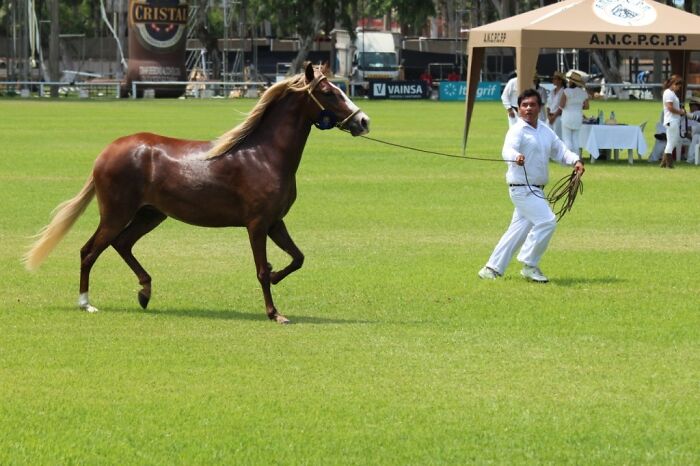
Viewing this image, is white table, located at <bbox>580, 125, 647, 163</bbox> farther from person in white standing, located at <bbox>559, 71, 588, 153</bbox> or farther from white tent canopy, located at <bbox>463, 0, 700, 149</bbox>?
white tent canopy, located at <bbox>463, 0, 700, 149</bbox>

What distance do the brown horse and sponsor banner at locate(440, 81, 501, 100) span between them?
5799 centimetres

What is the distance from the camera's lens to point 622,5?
100 feet

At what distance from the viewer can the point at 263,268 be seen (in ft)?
38.3

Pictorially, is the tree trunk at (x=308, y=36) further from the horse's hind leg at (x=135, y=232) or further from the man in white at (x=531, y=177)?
the horse's hind leg at (x=135, y=232)

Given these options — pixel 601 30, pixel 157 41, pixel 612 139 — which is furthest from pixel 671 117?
pixel 157 41

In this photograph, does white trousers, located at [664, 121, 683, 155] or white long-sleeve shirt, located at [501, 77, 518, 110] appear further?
white long-sleeve shirt, located at [501, 77, 518, 110]

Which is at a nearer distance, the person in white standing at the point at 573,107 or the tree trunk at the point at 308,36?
the person in white standing at the point at 573,107

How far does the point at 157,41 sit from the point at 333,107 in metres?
58.7

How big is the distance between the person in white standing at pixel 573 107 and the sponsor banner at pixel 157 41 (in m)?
40.9

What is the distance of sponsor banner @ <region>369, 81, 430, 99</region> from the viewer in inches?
2756

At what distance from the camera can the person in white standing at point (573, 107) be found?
30141 mm

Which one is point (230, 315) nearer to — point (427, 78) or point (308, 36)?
point (427, 78)

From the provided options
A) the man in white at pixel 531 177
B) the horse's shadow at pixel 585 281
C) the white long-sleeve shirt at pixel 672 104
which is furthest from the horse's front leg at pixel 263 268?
the white long-sleeve shirt at pixel 672 104

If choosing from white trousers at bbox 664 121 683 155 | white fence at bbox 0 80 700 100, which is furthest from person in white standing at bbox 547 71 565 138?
white fence at bbox 0 80 700 100
